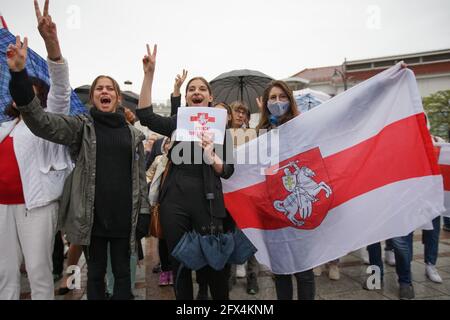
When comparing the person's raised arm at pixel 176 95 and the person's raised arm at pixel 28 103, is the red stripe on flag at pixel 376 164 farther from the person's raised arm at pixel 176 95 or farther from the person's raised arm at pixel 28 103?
the person's raised arm at pixel 28 103

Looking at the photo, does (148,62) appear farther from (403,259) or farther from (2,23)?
(403,259)

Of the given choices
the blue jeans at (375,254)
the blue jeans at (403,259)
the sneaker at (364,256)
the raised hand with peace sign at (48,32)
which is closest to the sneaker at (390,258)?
the sneaker at (364,256)

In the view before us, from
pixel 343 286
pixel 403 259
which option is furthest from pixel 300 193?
pixel 343 286

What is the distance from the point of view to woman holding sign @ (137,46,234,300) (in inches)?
87.6

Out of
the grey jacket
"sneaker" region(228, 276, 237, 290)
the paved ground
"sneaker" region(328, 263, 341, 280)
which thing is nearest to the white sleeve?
the grey jacket

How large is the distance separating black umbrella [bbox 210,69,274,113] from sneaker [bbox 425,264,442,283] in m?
3.59

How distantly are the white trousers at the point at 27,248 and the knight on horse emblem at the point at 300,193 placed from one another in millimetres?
1813

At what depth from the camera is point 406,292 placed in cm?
314

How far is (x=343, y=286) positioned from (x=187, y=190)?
7.99 ft

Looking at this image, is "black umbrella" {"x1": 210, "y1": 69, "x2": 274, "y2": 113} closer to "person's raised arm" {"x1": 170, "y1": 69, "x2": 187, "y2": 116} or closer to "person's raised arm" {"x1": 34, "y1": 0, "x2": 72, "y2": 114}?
"person's raised arm" {"x1": 170, "y1": 69, "x2": 187, "y2": 116}

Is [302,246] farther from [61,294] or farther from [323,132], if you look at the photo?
[61,294]

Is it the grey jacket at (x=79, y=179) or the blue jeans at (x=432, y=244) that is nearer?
the grey jacket at (x=79, y=179)

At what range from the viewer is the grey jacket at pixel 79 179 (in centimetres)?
215
